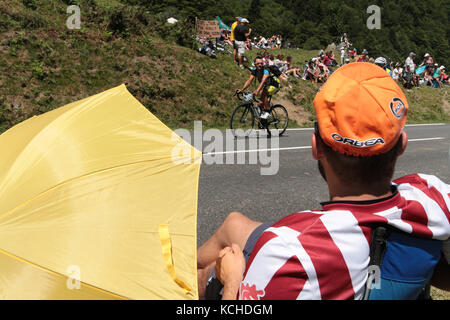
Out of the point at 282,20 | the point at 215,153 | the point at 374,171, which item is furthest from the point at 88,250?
the point at 282,20

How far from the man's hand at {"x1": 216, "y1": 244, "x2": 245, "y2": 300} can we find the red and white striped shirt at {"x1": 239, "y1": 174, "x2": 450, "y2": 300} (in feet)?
0.90

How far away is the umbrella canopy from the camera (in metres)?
1.50

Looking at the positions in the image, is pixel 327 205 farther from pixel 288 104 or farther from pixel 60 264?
pixel 288 104

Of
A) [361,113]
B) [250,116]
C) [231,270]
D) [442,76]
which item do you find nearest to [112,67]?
[250,116]

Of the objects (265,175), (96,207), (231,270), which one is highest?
(265,175)

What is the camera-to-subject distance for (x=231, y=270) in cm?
149

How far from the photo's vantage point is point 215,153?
757 centimetres

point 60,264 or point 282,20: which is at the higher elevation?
point 282,20

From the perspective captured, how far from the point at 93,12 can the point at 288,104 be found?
7933 mm

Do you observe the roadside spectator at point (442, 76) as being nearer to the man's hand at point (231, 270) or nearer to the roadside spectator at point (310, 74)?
the roadside spectator at point (310, 74)

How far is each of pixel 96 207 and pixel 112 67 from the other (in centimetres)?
1196

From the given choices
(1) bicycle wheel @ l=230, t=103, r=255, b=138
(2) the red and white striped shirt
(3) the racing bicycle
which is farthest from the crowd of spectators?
(2) the red and white striped shirt

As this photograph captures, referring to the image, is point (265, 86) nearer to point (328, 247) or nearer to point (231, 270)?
point (231, 270)

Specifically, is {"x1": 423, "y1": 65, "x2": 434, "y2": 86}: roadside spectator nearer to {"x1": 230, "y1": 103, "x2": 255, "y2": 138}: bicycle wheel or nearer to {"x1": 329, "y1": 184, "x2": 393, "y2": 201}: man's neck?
{"x1": 230, "y1": 103, "x2": 255, "y2": 138}: bicycle wheel
